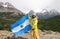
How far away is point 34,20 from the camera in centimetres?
1362

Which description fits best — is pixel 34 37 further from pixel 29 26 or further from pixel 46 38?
pixel 46 38

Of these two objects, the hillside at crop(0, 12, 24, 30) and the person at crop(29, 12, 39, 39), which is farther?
the hillside at crop(0, 12, 24, 30)

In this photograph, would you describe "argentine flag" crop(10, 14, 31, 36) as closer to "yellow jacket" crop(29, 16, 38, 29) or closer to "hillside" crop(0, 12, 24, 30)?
"yellow jacket" crop(29, 16, 38, 29)

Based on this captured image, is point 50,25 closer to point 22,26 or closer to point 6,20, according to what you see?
point 6,20

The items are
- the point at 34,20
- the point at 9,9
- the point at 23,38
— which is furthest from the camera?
the point at 9,9

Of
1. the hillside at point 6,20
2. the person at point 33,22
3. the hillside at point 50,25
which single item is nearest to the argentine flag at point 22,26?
the person at point 33,22

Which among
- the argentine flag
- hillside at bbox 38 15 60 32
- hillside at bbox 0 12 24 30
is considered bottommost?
hillside at bbox 0 12 24 30

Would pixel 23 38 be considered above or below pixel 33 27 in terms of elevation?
below

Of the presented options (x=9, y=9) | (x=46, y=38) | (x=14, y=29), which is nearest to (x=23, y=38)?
(x=46, y=38)

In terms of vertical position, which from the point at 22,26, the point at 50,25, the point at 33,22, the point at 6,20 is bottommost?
the point at 6,20

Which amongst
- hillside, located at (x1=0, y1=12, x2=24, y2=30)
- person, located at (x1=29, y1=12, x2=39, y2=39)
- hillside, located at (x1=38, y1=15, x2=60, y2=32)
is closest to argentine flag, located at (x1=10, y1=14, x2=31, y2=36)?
person, located at (x1=29, y1=12, x2=39, y2=39)

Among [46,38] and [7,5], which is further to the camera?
[7,5]

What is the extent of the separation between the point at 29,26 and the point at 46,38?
8.14 m

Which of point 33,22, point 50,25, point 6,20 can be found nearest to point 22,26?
point 33,22
